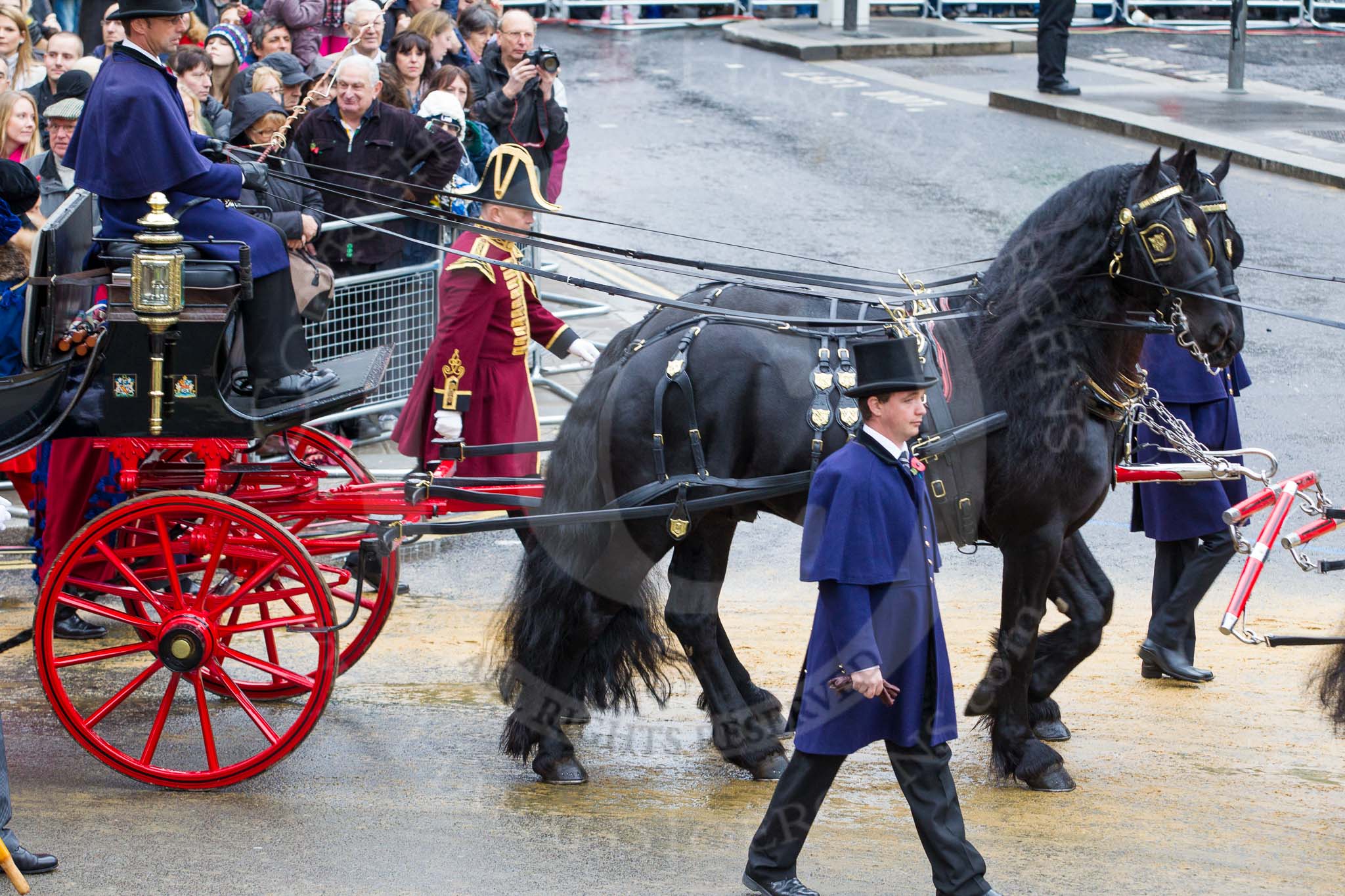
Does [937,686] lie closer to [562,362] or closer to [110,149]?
[110,149]

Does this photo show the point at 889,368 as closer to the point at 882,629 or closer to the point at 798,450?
the point at 882,629

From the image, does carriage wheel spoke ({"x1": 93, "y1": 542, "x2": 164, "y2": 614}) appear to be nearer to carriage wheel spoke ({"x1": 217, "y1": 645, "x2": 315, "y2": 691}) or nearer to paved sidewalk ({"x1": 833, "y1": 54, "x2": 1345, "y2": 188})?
carriage wheel spoke ({"x1": 217, "y1": 645, "x2": 315, "y2": 691})

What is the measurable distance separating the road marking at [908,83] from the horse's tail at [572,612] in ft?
42.4

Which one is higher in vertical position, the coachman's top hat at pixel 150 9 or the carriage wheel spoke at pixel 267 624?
the coachman's top hat at pixel 150 9

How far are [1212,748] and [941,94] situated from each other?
1336 cm

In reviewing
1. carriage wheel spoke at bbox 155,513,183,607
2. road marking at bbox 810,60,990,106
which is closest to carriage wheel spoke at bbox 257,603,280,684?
carriage wheel spoke at bbox 155,513,183,607

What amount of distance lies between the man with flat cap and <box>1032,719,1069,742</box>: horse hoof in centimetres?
305

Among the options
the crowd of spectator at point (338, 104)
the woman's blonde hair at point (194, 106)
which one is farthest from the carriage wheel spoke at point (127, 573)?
the woman's blonde hair at point (194, 106)

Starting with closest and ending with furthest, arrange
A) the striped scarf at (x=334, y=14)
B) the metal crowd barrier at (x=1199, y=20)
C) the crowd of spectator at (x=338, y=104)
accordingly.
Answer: the crowd of spectator at (x=338, y=104) → the striped scarf at (x=334, y=14) → the metal crowd barrier at (x=1199, y=20)

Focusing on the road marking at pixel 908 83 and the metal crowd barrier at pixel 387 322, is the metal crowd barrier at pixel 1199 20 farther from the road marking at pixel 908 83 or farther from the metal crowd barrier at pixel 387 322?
the metal crowd barrier at pixel 387 322

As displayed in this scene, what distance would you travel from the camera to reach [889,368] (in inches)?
186

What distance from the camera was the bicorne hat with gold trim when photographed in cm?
676

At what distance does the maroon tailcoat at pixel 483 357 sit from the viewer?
22.9 ft

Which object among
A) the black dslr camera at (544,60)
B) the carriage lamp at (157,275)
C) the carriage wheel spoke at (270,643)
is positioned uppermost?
the black dslr camera at (544,60)
